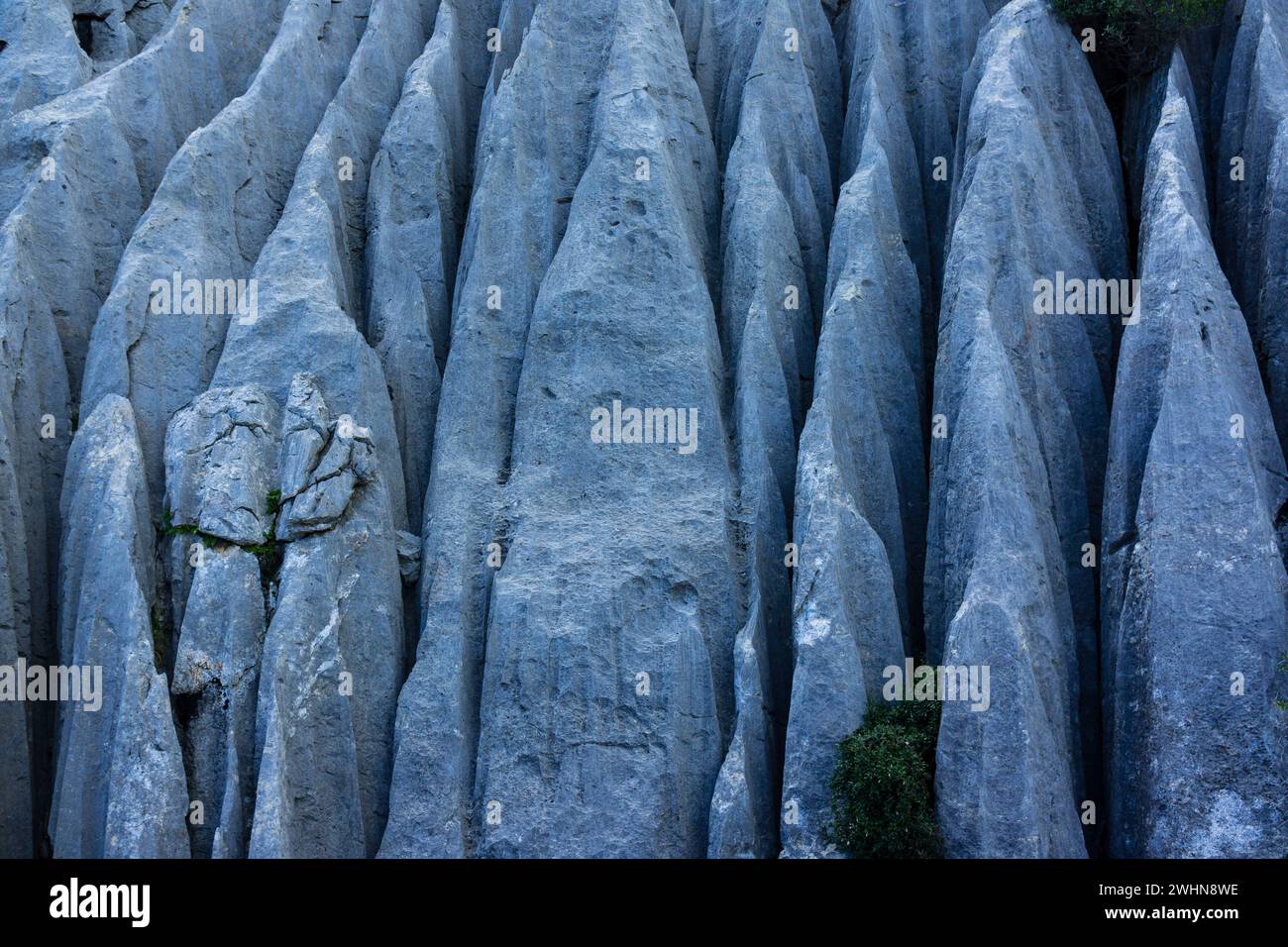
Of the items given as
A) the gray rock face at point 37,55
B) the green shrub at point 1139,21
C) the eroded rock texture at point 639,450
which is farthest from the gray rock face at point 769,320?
the gray rock face at point 37,55

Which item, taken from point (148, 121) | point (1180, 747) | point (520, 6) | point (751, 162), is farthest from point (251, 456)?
point (1180, 747)

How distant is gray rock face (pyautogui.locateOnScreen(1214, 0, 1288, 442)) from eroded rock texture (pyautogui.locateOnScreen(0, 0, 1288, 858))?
0.35 feet

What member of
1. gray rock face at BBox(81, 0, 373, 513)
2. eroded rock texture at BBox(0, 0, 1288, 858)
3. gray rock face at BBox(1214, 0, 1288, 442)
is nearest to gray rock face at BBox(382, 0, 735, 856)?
eroded rock texture at BBox(0, 0, 1288, 858)

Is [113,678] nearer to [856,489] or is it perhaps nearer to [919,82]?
[856,489]

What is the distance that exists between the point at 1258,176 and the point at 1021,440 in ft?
A: 25.9

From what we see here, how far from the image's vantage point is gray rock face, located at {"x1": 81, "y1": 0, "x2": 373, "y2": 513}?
25.5 metres

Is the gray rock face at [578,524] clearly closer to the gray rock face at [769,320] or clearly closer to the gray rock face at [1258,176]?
the gray rock face at [769,320]

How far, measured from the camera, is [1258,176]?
2542 cm

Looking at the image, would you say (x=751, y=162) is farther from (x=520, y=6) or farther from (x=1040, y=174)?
(x=520, y=6)

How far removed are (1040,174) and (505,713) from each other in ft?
50.5

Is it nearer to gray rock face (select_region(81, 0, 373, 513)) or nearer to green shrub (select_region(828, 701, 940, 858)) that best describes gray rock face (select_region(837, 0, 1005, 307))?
green shrub (select_region(828, 701, 940, 858))

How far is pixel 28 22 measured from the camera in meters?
31.8

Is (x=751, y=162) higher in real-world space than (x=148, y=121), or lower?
lower

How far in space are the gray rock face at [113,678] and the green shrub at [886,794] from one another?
11151 mm
